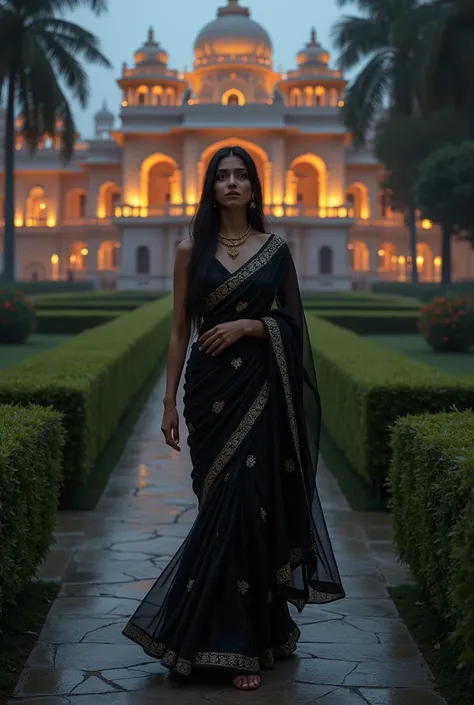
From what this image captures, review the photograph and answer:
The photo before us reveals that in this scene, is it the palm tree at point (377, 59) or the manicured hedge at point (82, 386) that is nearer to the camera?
the manicured hedge at point (82, 386)

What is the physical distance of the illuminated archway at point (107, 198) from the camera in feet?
185

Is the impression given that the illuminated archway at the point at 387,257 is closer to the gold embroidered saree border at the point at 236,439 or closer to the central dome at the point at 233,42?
the central dome at the point at 233,42

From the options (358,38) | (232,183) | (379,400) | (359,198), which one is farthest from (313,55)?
(232,183)

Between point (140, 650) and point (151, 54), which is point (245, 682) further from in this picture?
point (151, 54)

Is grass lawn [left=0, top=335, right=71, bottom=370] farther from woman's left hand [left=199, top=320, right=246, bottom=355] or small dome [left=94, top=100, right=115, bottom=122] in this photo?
small dome [left=94, top=100, right=115, bottom=122]

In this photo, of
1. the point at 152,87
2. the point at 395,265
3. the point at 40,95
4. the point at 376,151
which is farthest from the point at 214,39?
the point at 40,95

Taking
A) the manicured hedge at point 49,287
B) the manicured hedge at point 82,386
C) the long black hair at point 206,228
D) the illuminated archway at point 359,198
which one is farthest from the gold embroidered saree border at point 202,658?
the illuminated archway at point 359,198

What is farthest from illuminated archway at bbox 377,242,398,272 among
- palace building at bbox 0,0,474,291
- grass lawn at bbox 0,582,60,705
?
grass lawn at bbox 0,582,60,705

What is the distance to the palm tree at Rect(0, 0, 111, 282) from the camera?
3105 cm

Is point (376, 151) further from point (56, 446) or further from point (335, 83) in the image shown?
point (56, 446)

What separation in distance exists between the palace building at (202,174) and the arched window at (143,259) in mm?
43

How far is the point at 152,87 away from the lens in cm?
5559

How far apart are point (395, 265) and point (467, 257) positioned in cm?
366

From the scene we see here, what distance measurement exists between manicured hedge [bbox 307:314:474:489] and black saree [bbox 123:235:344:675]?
2398 mm
